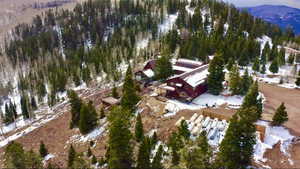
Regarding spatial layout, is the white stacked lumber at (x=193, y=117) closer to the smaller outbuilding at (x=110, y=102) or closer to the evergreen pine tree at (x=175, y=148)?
the evergreen pine tree at (x=175, y=148)

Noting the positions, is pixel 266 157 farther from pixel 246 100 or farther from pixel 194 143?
pixel 194 143

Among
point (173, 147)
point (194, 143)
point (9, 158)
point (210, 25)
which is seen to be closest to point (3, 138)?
point (9, 158)

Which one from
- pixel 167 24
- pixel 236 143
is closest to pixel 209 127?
pixel 236 143

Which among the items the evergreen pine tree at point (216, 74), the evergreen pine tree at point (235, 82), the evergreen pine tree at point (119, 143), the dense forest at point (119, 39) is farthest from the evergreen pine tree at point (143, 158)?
the dense forest at point (119, 39)

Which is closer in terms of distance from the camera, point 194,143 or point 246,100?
point 194,143

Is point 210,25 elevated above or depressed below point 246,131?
above

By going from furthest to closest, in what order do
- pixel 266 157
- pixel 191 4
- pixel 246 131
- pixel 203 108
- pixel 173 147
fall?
1. pixel 191 4
2. pixel 203 108
3. pixel 266 157
4. pixel 173 147
5. pixel 246 131

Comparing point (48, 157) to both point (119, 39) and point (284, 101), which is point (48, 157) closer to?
point (284, 101)
